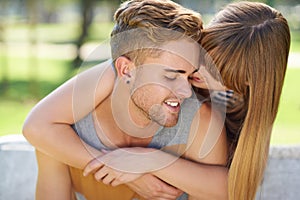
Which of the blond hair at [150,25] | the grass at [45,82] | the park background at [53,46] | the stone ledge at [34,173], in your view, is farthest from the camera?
the park background at [53,46]

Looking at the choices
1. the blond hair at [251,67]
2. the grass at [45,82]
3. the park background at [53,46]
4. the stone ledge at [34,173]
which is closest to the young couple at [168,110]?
the blond hair at [251,67]

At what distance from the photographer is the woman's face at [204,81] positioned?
5.92ft

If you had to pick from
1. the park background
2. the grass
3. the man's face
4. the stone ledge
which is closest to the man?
the man's face

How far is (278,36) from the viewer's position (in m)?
1.75

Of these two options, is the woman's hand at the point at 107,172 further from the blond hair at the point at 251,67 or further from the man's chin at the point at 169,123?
the blond hair at the point at 251,67

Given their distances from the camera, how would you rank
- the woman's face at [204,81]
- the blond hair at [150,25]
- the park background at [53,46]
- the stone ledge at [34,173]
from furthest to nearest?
the park background at [53,46] < the stone ledge at [34,173] < the woman's face at [204,81] < the blond hair at [150,25]

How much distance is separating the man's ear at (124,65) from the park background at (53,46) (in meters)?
2.73

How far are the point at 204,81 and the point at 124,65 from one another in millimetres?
257

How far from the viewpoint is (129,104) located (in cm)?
185

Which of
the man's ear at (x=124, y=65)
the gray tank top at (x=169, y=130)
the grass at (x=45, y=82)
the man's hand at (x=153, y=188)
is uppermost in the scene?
the man's ear at (x=124, y=65)

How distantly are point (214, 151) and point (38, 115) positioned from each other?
535 mm

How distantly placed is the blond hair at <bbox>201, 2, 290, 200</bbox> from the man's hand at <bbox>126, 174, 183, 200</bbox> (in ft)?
0.61

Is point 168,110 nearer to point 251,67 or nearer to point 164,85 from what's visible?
point 164,85

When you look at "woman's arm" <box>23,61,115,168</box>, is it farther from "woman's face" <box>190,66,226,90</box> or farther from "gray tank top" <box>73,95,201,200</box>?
"woman's face" <box>190,66,226,90</box>
